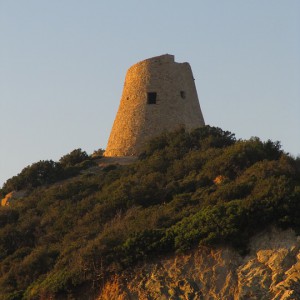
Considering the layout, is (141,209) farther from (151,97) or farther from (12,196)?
(151,97)

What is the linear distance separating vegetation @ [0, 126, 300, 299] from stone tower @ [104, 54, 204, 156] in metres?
1.77

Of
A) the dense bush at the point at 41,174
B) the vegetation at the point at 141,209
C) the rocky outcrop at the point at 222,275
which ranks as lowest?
the rocky outcrop at the point at 222,275

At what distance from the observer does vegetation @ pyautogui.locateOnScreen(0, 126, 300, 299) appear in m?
22.6

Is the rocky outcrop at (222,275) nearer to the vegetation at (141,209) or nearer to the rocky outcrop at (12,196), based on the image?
the vegetation at (141,209)

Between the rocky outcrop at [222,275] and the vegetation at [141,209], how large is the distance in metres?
0.31

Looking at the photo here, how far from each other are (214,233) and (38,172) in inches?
561

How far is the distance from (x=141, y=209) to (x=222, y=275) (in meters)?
5.77

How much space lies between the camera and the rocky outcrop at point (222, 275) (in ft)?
67.7

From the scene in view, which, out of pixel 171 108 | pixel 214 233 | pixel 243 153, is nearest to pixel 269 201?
pixel 214 233

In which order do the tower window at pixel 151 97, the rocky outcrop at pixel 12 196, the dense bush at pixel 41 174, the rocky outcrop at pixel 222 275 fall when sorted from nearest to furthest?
1. the rocky outcrop at pixel 222 275
2. the rocky outcrop at pixel 12 196
3. the dense bush at pixel 41 174
4. the tower window at pixel 151 97

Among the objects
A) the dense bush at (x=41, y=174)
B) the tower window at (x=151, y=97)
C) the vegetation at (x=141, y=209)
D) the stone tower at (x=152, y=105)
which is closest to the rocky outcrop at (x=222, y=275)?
the vegetation at (x=141, y=209)

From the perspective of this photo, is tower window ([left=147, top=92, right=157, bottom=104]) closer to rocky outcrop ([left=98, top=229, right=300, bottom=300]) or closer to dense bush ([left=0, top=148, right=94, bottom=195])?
dense bush ([left=0, top=148, right=94, bottom=195])

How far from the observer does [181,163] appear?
99.1 feet

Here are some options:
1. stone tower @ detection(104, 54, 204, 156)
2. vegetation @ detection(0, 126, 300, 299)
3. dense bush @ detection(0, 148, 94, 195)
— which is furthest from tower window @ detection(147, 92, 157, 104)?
dense bush @ detection(0, 148, 94, 195)
